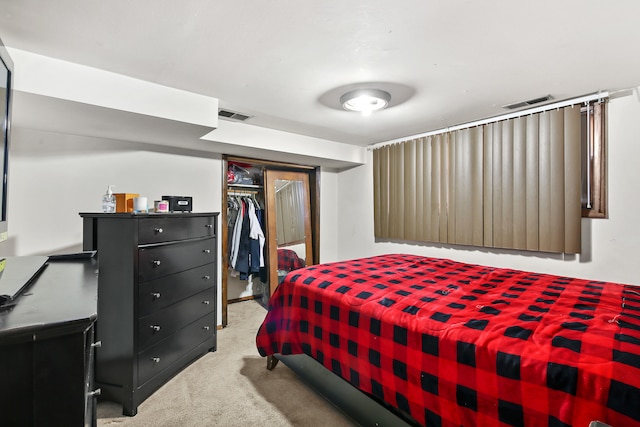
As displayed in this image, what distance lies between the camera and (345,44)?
5.11ft

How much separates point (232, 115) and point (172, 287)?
1575 mm

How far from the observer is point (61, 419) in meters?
0.58

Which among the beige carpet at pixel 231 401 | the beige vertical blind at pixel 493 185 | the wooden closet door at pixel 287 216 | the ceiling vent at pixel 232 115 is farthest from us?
the wooden closet door at pixel 287 216

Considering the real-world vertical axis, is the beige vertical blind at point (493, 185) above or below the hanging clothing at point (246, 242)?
above

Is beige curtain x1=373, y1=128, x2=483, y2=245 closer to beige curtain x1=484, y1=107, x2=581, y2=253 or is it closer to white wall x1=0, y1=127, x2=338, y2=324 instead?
beige curtain x1=484, y1=107, x2=581, y2=253

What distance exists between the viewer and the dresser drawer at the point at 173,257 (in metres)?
2.00

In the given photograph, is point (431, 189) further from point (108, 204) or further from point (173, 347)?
point (108, 204)

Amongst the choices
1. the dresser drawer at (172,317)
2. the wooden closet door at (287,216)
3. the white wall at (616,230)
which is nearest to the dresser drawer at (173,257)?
the dresser drawer at (172,317)

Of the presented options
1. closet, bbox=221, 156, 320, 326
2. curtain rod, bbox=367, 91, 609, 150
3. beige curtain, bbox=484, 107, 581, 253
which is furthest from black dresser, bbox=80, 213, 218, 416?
beige curtain, bbox=484, 107, 581, 253

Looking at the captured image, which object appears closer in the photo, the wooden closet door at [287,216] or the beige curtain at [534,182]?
the beige curtain at [534,182]

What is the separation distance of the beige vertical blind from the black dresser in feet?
8.16

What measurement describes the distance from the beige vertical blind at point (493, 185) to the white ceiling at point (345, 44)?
0.40 metres

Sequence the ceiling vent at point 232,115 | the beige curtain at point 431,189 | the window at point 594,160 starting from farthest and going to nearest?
the beige curtain at point 431,189 < the ceiling vent at point 232,115 < the window at point 594,160

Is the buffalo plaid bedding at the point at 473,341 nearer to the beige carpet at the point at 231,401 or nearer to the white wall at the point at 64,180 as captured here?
the beige carpet at the point at 231,401
